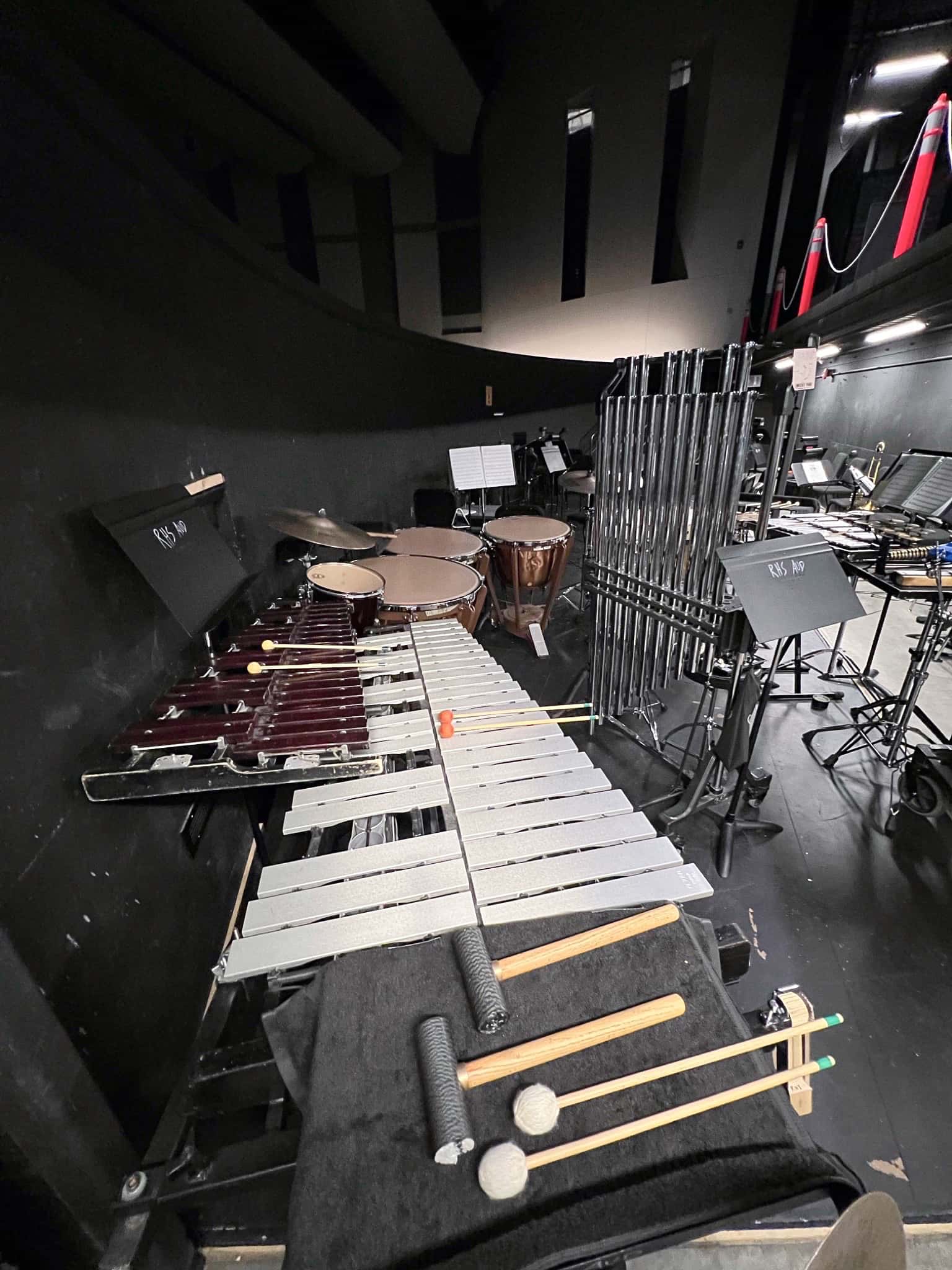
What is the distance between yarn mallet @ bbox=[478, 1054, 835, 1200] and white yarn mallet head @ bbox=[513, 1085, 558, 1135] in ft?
0.07

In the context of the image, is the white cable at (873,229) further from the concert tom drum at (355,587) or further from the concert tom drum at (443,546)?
the concert tom drum at (355,587)

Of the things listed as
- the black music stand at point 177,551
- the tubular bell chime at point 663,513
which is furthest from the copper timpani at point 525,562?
the black music stand at point 177,551

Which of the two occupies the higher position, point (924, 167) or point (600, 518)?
point (924, 167)

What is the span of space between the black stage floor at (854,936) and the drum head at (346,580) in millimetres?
1499

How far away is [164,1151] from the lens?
1.04 m

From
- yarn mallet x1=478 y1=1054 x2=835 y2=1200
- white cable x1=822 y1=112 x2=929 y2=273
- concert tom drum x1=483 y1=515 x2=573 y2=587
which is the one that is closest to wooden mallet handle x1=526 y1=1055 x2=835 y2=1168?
yarn mallet x1=478 y1=1054 x2=835 y2=1200

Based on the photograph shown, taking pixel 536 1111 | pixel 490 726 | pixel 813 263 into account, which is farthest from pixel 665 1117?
pixel 813 263

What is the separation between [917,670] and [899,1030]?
61.3 inches

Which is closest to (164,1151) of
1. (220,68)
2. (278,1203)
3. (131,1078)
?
(131,1078)

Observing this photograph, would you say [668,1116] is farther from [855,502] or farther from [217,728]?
[855,502]

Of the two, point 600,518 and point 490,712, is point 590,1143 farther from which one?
point 600,518

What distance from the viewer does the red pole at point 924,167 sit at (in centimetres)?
448

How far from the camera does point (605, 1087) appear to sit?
727mm

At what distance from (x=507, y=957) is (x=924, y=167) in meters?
7.33
